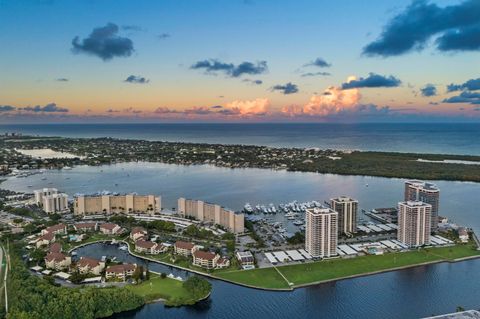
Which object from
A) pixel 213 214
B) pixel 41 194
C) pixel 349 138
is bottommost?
pixel 213 214

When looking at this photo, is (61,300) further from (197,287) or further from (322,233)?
(322,233)

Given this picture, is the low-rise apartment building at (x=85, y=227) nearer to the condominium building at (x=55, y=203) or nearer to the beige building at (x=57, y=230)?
the beige building at (x=57, y=230)

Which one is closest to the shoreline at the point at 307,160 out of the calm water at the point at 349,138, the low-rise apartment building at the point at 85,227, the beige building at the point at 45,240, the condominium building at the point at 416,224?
the calm water at the point at 349,138

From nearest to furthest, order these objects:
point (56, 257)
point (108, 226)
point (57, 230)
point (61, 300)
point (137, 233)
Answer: point (61, 300), point (56, 257), point (137, 233), point (57, 230), point (108, 226)

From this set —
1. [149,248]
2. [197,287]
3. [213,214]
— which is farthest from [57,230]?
[197,287]

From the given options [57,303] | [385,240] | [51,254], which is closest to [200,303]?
[57,303]

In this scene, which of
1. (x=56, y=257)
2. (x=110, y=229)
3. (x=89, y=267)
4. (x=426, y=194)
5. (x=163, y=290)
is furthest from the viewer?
(x=426, y=194)
